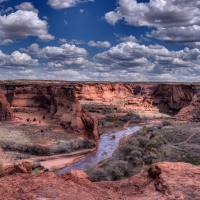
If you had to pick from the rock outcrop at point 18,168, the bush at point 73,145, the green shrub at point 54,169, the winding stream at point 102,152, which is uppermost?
the rock outcrop at point 18,168

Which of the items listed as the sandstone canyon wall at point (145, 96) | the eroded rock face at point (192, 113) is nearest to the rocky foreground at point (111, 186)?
the eroded rock face at point (192, 113)

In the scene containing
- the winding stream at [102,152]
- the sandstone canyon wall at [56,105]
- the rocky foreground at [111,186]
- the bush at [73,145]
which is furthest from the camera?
the sandstone canyon wall at [56,105]

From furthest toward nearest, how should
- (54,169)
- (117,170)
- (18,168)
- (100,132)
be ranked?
(100,132) → (54,169) → (117,170) → (18,168)

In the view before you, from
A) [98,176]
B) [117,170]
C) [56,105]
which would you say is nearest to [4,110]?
[56,105]

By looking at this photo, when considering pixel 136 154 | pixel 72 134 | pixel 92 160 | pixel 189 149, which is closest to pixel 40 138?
pixel 72 134

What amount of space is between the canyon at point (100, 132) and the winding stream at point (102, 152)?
94 cm

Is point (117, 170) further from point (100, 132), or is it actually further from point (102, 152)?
point (100, 132)

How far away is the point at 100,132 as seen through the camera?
41.7 metres

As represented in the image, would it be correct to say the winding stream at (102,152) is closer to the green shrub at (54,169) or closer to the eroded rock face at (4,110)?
the green shrub at (54,169)

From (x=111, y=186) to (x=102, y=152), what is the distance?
2135 cm

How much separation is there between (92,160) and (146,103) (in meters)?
48.9

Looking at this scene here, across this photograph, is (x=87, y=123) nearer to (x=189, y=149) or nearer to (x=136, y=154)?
(x=136, y=154)

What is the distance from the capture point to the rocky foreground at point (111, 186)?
21.5ft

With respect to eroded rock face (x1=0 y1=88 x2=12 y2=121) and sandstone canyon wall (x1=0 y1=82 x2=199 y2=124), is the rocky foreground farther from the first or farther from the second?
eroded rock face (x1=0 y1=88 x2=12 y2=121)
